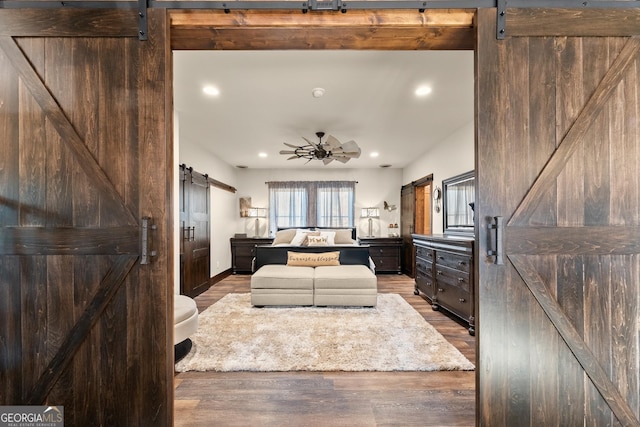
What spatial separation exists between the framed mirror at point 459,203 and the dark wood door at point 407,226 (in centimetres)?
161

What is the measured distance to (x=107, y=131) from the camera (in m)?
1.32

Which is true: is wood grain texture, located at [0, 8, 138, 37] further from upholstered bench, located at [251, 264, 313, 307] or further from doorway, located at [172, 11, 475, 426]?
upholstered bench, located at [251, 264, 313, 307]

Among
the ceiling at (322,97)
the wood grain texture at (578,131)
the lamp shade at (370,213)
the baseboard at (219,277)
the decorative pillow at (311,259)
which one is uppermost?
the ceiling at (322,97)

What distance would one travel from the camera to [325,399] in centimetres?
178

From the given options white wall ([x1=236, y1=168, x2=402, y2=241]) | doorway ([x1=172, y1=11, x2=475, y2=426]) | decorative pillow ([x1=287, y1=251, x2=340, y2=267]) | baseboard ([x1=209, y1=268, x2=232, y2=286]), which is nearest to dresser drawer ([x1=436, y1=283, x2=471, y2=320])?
decorative pillow ([x1=287, y1=251, x2=340, y2=267])

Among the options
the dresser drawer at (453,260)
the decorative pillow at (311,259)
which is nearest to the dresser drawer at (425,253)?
the dresser drawer at (453,260)

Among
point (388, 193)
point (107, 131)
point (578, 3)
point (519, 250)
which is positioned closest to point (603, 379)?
point (519, 250)

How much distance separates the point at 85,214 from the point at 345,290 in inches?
118

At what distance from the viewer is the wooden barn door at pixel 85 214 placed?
51.6 inches

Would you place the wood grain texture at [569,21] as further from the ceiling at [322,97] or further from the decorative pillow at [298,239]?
the decorative pillow at [298,239]

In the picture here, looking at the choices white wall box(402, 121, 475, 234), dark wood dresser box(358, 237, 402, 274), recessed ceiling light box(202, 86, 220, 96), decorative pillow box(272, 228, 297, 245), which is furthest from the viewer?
dark wood dresser box(358, 237, 402, 274)

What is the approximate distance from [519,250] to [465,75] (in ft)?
6.47

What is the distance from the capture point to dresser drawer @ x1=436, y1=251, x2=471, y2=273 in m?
2.96

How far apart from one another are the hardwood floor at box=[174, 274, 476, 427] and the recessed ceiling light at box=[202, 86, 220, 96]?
8.66 ft
